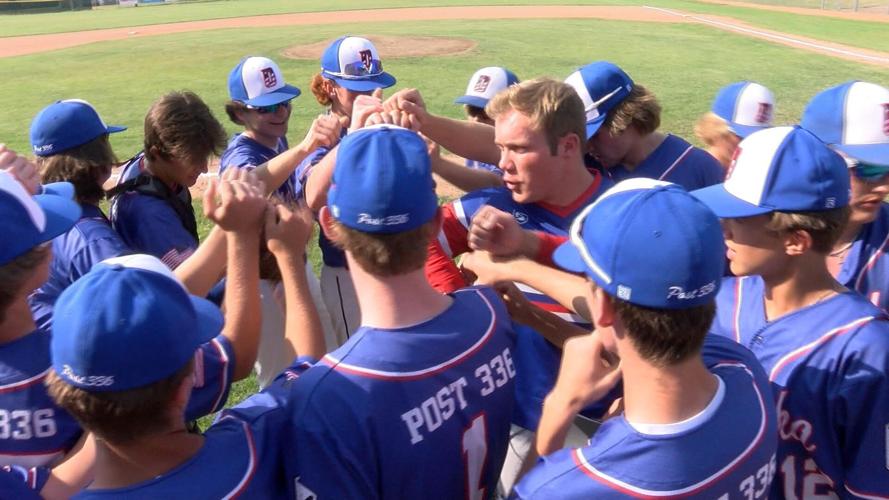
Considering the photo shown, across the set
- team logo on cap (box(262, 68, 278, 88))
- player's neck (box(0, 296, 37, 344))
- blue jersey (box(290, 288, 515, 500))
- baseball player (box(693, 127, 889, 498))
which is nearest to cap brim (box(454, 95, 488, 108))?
team logo on cap (box(262, 68, 278, 88))

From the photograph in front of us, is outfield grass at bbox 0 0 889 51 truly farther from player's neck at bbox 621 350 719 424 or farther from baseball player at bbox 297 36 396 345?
player's neck at bbox 621 350 719 424

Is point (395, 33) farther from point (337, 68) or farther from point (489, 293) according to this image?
point (489, 293)

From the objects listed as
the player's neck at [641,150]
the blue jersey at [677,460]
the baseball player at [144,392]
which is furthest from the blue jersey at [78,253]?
the player's neck at [641,150]

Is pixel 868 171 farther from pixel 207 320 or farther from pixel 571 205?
pixel 207 320

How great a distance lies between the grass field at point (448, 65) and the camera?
593 inches

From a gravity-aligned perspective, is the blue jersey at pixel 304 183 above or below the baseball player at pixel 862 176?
below

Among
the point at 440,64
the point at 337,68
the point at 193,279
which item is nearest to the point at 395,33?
the point at 440,64

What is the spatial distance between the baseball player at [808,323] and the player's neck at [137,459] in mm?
1763

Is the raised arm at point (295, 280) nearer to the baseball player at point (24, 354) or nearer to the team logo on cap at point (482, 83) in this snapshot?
the baseball player at point (24, 354)

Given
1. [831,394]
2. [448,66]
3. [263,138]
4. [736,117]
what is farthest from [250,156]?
[448,66]

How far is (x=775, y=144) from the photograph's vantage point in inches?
93.4

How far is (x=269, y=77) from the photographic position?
5484mm

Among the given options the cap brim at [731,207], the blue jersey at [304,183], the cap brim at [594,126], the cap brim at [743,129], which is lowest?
the blue jersey at [304,183]

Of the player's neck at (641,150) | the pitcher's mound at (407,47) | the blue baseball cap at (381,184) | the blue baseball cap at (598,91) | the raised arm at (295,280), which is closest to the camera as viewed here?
the blue baseball cap at (381,184)
